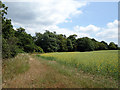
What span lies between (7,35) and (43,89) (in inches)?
399

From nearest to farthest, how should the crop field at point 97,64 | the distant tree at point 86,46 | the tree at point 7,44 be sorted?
the crop field at point 97,64 < the tree at point 7,44 < the distant tree at point 86,46

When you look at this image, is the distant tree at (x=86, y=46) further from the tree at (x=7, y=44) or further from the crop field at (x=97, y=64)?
the tree at (x=7, y=44)

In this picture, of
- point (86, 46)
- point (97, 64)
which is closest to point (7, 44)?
point (97, 64)

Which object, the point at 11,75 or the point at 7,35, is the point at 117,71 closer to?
the point at 11,75

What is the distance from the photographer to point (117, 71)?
429cm

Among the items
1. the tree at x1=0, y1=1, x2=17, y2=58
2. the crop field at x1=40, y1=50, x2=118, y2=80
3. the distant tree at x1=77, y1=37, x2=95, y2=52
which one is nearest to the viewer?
the crop field at x1=40, y1=50, x2=118, y2=80

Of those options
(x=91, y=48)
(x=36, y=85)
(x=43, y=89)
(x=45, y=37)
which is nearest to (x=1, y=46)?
(x=36, y=85)

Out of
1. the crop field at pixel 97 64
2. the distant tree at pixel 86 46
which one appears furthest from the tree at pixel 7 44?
the distant tree at pixel 86 46

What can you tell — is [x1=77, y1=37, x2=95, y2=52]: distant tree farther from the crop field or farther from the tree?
Answer: the tree

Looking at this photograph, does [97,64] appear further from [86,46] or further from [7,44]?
[86,46]

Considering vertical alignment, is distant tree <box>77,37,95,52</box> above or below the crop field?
above

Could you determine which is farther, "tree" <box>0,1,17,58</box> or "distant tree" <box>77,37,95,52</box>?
"distant tree" <box>77,37,95,52</box>

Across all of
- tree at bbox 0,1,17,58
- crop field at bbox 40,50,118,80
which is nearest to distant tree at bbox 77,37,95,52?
crop field at bbox 40,50,118,80

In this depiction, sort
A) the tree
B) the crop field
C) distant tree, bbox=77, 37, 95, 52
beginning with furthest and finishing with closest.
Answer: distant tree, bbox=77, 37, 95, 52 → the tree → the crop field
